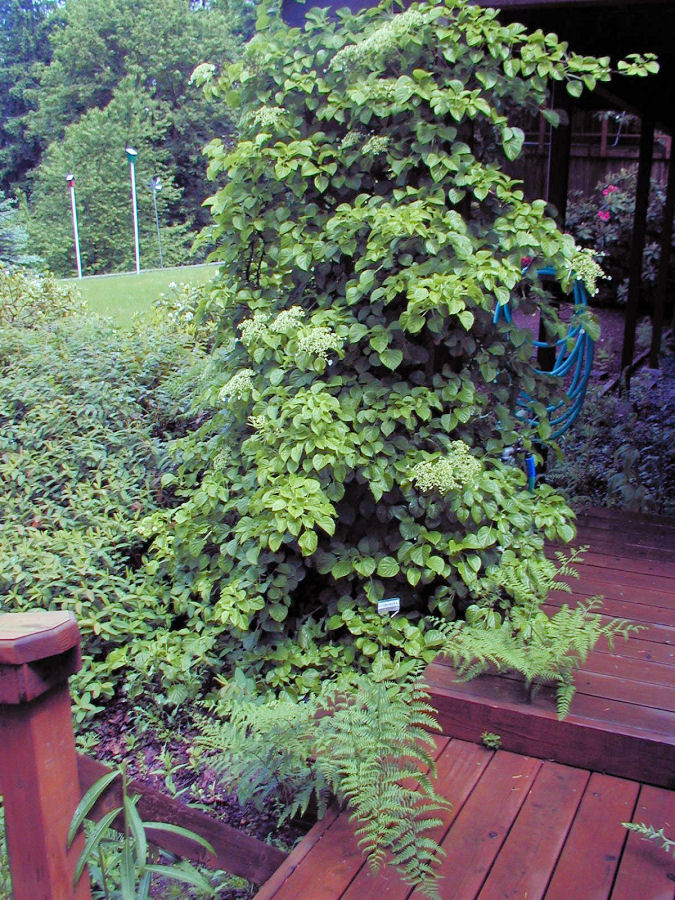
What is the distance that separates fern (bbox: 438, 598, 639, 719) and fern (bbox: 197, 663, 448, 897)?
210 mm

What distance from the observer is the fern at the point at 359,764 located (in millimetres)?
1740

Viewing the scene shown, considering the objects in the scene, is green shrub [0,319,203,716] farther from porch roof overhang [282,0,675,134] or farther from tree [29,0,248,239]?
tree [29,0,248,239]

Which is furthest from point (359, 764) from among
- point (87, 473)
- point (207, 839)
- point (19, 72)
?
point (19, 72)

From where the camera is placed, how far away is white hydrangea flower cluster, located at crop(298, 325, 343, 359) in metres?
2.73

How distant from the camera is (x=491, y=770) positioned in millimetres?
2102

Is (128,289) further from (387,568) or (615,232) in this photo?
(387,568)

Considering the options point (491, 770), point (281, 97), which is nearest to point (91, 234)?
point (281, 97)

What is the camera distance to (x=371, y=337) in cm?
286

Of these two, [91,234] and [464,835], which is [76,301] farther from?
[91,234]

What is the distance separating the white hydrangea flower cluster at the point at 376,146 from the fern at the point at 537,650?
5.60 feet

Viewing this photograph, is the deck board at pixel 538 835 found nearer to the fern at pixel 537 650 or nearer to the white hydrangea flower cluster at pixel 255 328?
the fern at pixel 537 650

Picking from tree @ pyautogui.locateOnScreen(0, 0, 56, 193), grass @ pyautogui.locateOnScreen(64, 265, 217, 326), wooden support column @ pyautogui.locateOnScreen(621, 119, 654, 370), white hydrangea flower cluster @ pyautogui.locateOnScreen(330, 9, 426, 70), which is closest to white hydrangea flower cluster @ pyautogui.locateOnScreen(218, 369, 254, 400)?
white hydrangea flower cluster @ pyautogui.locateOnScreen(330, 9, 426, 70)

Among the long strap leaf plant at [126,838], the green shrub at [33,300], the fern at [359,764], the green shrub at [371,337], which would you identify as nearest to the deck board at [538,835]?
the fern at [359,764]

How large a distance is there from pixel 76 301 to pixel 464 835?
6.06 m
